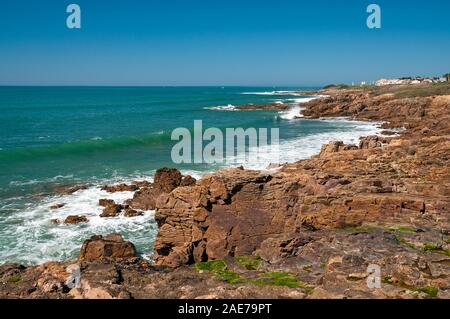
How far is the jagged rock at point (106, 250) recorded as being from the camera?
55.5ft

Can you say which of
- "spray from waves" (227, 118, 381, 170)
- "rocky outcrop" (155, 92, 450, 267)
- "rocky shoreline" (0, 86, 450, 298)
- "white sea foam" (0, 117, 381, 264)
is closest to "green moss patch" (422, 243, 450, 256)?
"rocky shoreline" (0, 86, 450, 298)

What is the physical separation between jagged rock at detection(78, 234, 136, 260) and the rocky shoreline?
42 millimetres

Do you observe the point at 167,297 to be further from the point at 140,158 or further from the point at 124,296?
the point at 140,158

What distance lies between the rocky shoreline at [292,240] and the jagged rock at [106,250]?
0.14ft

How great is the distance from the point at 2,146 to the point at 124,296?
47767 millimetres

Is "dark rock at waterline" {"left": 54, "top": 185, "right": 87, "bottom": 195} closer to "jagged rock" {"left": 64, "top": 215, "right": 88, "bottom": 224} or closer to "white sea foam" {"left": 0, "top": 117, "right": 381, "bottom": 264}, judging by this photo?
"white sea foam" {"left": 0, "top": 117, "right": 381, "bottom": 264}

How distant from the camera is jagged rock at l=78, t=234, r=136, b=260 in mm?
16909

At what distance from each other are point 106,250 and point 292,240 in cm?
811

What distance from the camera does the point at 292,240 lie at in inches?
531

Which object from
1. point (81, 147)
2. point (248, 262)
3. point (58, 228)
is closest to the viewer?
point (248, 262)

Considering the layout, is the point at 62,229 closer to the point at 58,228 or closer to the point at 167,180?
the point at 58,228

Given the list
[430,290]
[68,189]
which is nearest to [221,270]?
[430,290]

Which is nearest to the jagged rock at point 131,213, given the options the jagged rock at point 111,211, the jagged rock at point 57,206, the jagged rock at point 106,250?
the jagged rock at point 111,211
